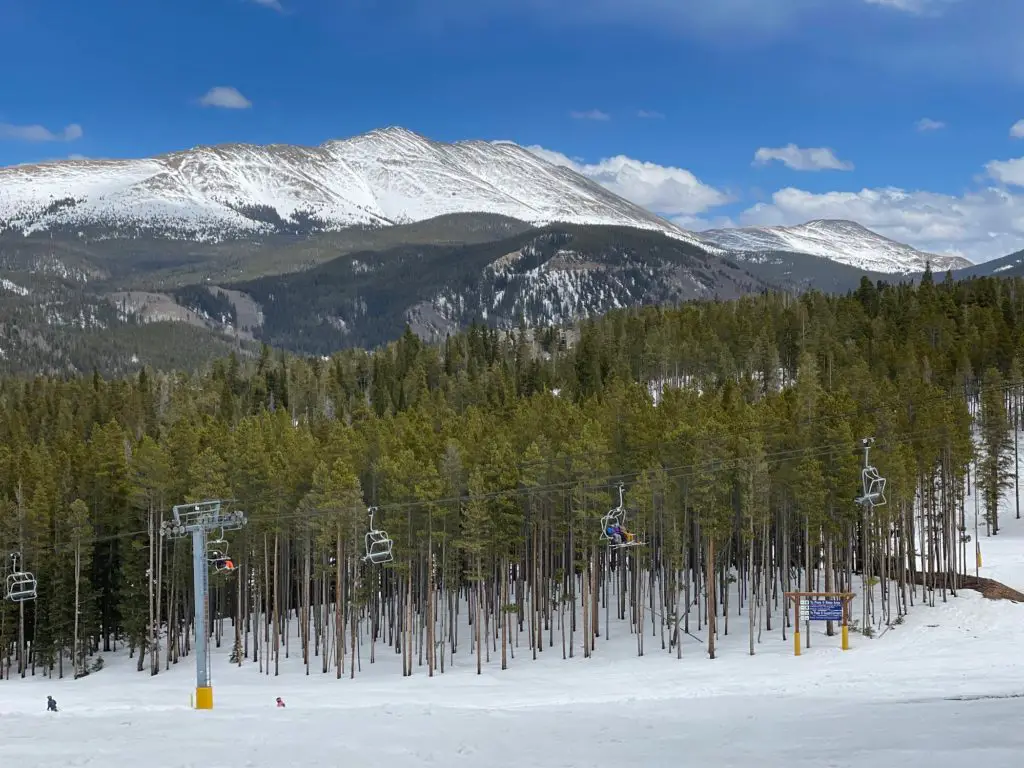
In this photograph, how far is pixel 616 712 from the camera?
2934 cm

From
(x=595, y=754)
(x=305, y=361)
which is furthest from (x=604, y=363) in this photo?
(x=595, y=754)

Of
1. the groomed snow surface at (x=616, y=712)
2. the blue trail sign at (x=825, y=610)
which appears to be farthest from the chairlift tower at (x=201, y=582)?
the blue trail sign at (x=825, y=610)

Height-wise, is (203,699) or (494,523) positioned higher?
(494,523)

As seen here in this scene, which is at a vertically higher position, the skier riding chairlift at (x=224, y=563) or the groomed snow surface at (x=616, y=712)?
the skier riding chairlift at (x=224, y=563)

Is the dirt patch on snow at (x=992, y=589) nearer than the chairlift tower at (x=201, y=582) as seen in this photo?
No

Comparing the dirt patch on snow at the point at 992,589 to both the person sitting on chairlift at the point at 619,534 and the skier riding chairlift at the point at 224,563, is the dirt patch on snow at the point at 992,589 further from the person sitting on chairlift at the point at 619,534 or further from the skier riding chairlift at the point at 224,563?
the skier riding chairlift at the point at 224,563

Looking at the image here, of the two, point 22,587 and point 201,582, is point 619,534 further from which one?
point 22,587

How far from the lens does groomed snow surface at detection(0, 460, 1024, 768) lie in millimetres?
20828

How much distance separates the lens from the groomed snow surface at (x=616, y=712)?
2083 cm

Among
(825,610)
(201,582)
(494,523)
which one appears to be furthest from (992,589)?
(201,582)

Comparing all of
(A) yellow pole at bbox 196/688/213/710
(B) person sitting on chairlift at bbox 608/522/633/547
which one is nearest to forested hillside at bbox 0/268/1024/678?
(A) yellow pole at bbox 196/688/213/710

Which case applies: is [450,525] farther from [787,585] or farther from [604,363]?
[604,363]

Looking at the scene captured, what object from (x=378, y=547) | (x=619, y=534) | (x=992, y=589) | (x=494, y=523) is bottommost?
(x=992, y=589)

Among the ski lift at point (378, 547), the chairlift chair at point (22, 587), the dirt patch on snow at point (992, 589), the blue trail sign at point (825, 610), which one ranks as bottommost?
the dirt patch on snow at point (992, 589)
